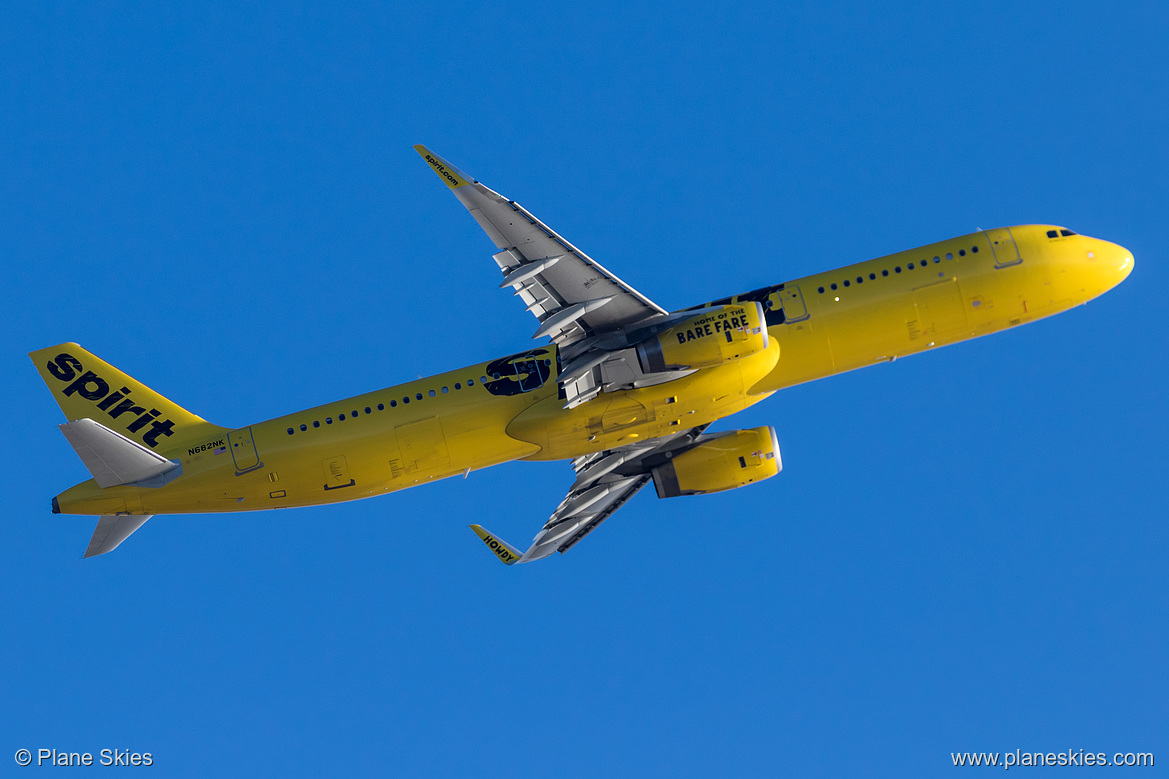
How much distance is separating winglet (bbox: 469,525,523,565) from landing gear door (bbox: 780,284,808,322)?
50.7ft

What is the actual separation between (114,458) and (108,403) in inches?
146

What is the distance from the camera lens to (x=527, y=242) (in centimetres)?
3397

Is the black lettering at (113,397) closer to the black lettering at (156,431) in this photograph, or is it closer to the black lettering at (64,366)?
the black lettering at (64,366)

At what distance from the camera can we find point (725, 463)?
138 ft

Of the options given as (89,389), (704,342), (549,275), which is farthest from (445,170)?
(89,389)

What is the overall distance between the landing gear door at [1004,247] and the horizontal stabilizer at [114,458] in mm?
30944

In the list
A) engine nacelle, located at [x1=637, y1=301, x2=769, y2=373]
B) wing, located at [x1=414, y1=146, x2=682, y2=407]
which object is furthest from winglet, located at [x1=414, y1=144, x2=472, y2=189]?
engine nacelle, located at [x1=637, y1=301, x2=769, y2=373]

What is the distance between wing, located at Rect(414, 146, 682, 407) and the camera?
108 feet

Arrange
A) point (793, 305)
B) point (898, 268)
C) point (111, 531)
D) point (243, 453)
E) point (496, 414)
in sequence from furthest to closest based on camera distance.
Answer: point (111, 531) → point (898, 268) → point (243, 453) → point (496, 414) → point (793, 305)

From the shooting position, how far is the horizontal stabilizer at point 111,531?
39469 millimetres

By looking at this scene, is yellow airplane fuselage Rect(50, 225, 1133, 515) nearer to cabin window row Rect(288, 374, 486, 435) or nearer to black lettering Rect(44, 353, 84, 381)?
cabin window row Rect(288, 374, 486, 435)

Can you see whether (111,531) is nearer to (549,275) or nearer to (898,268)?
(549,275)

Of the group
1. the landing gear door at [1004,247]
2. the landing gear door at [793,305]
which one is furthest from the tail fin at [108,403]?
the landing gear door at [1004,247]

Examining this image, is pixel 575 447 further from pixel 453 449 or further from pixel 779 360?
pixel 779 360
